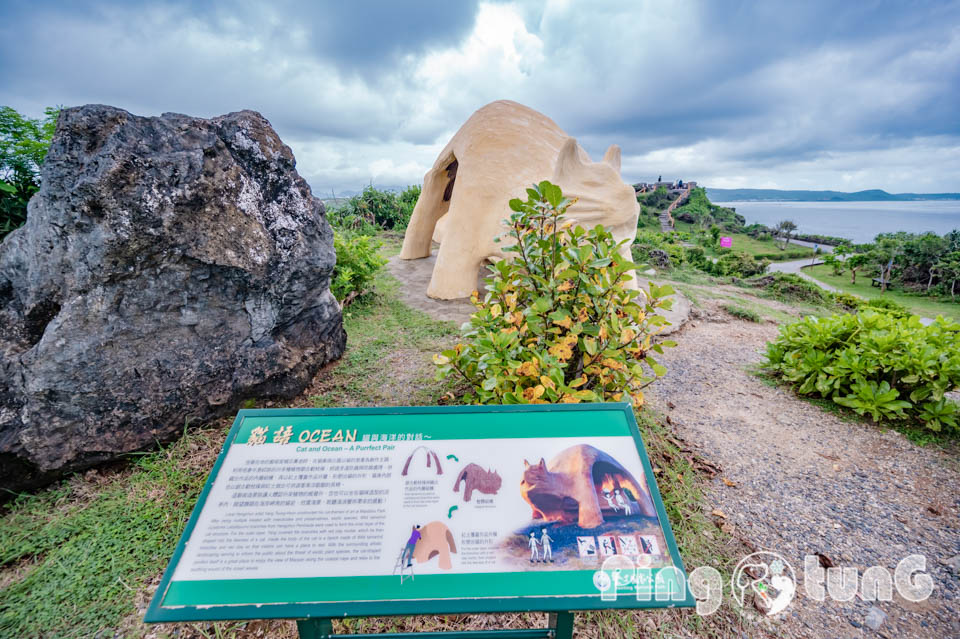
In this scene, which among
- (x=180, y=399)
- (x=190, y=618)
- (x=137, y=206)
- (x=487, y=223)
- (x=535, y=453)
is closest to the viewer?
(x=190, y=618)

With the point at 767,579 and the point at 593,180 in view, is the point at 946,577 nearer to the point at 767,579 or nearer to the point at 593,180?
the point at 767,579

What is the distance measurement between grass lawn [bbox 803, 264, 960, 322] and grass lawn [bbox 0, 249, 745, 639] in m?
13.1

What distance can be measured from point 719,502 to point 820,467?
102 centimetres

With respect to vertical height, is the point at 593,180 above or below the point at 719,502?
above

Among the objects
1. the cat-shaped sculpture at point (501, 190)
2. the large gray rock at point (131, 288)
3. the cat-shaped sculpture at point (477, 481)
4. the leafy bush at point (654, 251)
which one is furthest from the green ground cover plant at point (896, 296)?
the large gray rock at point (131, 288)

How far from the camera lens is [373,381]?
3.48m

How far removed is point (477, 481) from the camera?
1321 mm

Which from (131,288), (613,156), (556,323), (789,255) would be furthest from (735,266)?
(789,255)

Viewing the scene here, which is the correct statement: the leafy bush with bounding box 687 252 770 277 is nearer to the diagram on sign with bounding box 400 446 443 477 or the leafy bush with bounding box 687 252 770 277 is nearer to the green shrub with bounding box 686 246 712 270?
the green shrub with bounding box 686 246 712 270

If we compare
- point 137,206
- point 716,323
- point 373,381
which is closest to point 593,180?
point 716,323

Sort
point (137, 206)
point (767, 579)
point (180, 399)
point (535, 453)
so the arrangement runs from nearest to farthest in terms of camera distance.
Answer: point (535, 453), point (767, 579), point (137, 206), point (180, 399)

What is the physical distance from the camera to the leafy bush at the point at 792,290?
980cm

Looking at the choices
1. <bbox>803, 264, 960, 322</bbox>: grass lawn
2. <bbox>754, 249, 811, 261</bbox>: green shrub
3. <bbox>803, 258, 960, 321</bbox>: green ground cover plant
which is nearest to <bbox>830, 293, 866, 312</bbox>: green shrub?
<bbox>803, 264, 960, 322</bbox>: grass lawn

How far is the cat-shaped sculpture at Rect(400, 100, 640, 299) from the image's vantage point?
240 inches
